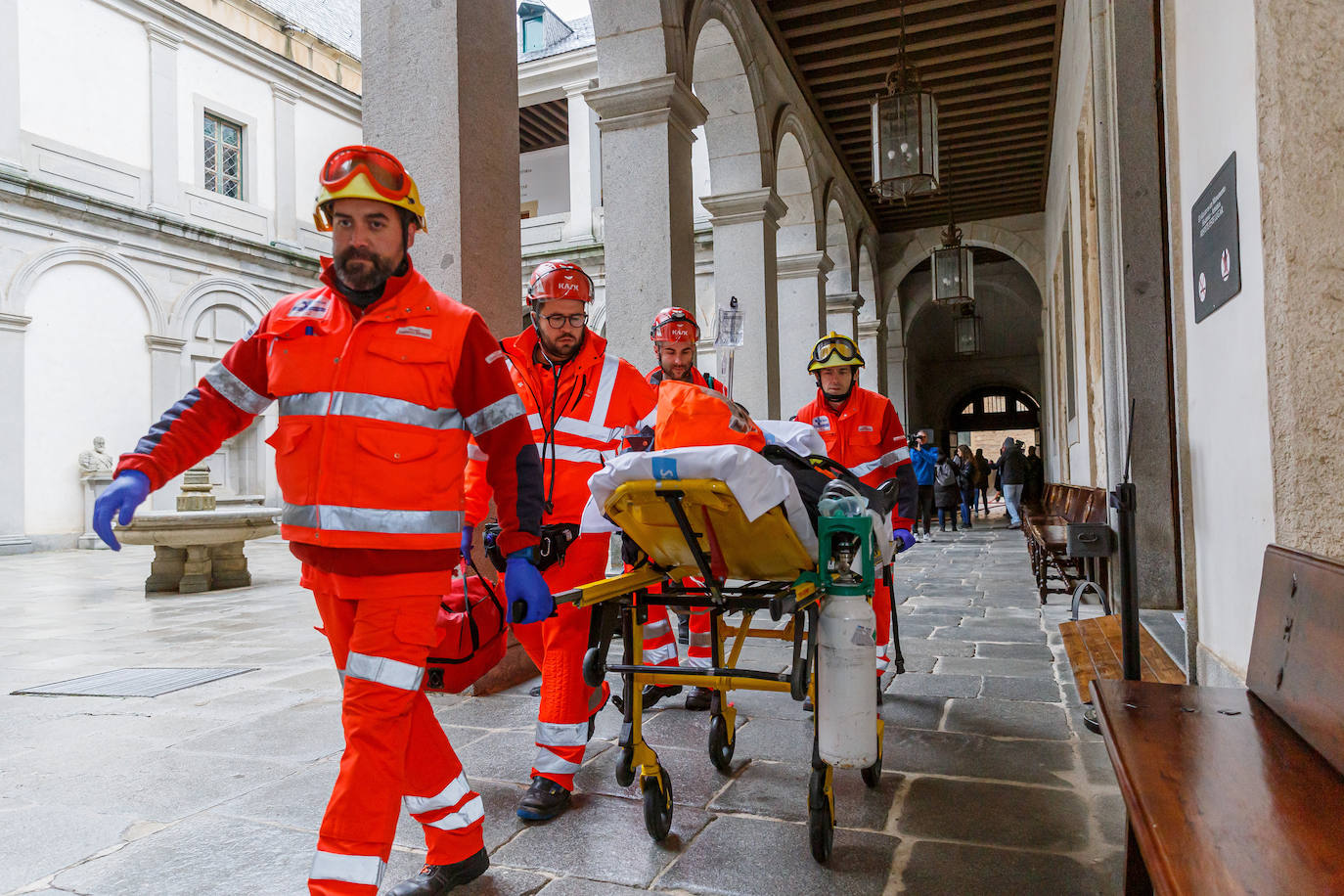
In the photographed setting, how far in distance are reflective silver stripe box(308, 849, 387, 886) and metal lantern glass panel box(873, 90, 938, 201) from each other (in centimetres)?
637

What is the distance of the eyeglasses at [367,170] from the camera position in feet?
7.60

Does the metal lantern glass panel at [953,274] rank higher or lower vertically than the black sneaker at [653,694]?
→ higher

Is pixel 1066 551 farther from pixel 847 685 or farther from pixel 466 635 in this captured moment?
pixel 466 635

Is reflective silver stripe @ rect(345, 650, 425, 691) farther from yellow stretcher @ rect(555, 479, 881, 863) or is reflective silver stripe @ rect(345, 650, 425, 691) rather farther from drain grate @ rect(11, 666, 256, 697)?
drain grate @ rect(11, 666, 256, 697)

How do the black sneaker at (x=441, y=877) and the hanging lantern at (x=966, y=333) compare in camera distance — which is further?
the hanging lantern at (x=966, y=333)

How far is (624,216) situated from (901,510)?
3697 millimetres

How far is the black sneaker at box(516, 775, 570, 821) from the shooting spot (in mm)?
2896

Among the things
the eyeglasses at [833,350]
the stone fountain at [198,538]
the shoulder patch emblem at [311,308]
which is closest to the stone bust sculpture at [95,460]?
the stone fountain at [198,538]

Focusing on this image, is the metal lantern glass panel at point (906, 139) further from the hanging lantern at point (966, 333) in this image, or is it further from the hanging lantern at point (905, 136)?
the hanging lantern at point (966, 333)

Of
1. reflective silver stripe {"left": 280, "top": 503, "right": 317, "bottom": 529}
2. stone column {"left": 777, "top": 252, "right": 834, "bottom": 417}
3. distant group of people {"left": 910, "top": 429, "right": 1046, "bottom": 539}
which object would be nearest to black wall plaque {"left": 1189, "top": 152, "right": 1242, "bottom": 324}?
reflective silver stripe {"left": 280, "top": 503, "right": 317, "bottom": 529}

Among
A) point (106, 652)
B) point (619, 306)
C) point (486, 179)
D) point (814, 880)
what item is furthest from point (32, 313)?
point (814, 880)

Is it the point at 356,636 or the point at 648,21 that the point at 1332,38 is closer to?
the point at 356,636

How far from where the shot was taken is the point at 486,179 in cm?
459

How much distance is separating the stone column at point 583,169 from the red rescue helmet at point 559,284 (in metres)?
17.5
